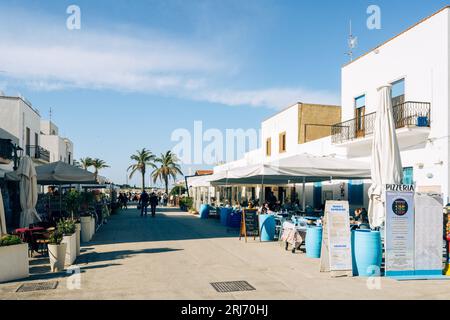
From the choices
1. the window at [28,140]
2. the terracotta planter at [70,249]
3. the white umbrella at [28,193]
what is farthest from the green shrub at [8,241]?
the window at [28,140]

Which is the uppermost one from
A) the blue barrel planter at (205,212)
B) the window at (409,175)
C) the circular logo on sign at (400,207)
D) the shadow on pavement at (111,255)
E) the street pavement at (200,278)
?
the window at (409,175)

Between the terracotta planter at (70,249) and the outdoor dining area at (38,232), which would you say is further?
the terracotta planter at (70,249)

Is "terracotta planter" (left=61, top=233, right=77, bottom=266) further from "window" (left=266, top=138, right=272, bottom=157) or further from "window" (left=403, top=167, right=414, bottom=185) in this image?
"window" (left=266, top=138, right=272, bottom=157)

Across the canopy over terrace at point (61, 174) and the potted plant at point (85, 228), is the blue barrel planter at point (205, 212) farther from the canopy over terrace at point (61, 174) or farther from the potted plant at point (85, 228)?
the potted plant at point (85, 228)

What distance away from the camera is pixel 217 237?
1386 cm

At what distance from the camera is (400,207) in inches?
302

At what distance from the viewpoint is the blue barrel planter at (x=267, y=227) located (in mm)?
12766

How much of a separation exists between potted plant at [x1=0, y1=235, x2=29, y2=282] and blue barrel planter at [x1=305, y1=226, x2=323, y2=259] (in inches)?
247

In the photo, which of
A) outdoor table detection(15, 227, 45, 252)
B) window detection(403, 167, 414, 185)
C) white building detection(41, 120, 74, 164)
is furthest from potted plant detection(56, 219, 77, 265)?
white building detection(41, 120, 74, 164)

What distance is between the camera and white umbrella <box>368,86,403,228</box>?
8.58m

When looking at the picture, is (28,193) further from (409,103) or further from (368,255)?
(409,103)

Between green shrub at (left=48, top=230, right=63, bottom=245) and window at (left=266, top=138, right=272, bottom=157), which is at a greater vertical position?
window at (left=266, top=138, right=272, bottom=157)
